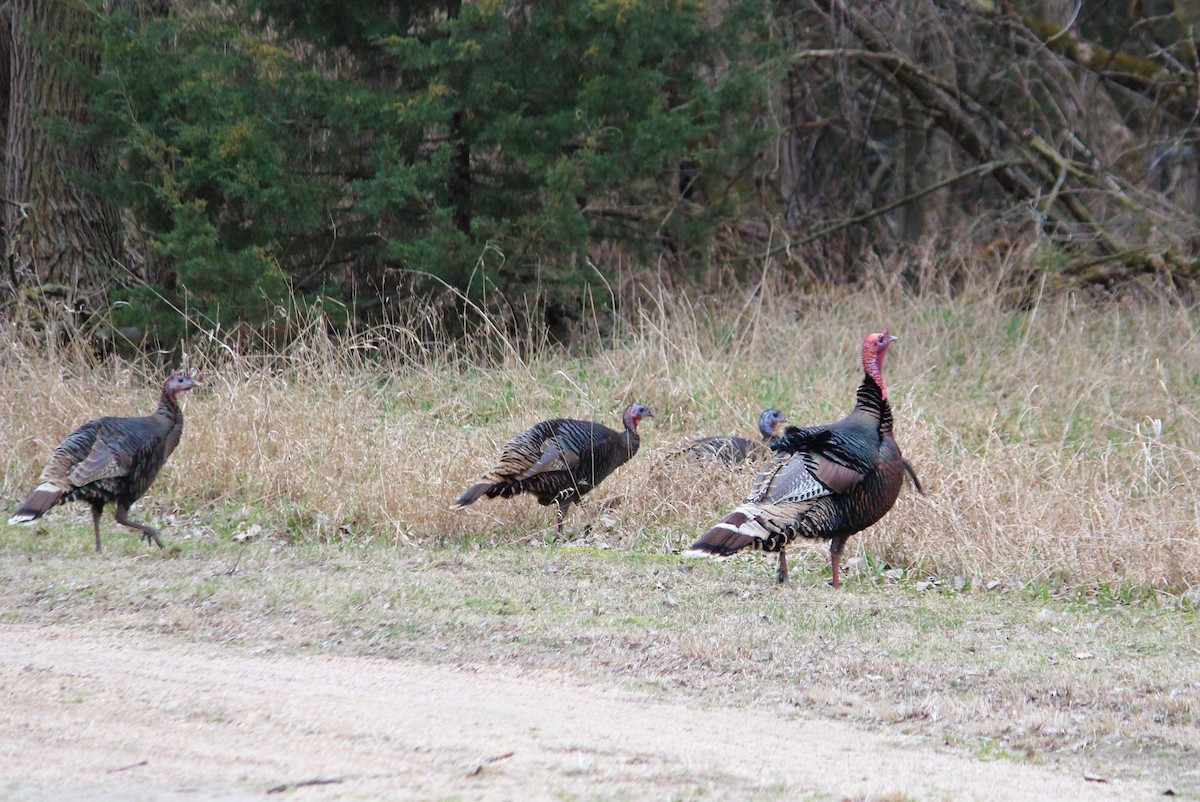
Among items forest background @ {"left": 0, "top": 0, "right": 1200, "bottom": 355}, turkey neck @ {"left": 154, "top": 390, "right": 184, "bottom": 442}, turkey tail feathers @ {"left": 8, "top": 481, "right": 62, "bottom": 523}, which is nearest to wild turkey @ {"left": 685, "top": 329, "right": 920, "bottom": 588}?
turkey neck @ {"left": 154, "top": 390, "right": 184, "bottom": 442}

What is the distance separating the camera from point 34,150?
14.8 meters

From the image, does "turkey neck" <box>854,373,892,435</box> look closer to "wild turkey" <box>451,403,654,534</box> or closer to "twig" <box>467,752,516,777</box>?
"wild turkey" <box>451,403,654,534</box>

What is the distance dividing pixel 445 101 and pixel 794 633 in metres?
8.09

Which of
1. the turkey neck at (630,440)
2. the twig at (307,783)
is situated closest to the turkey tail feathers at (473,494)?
the turkey neck at (630,440)

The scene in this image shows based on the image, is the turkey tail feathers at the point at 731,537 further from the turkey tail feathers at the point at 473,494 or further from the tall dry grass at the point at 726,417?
the turkey tail feathers at the point at 473,494

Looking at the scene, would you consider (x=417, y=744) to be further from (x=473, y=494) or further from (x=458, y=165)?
(x=458, y=165)

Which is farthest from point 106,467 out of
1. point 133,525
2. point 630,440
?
point 630,440

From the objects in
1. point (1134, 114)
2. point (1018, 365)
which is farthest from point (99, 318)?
point (1134, 114)

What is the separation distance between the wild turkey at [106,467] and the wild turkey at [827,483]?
3.83 metres

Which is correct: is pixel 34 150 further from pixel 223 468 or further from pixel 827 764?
pixel 827 764

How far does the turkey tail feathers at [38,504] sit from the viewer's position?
7922 mm

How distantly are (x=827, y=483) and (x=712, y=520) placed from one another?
2140mm

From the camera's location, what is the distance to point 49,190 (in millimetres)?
14766

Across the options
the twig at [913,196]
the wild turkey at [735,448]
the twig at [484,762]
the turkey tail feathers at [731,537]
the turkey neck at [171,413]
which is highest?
the twig at [913,196]
